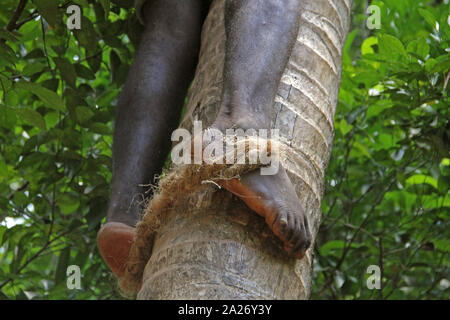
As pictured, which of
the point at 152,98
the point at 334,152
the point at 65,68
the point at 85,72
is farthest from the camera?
the point at 334,152

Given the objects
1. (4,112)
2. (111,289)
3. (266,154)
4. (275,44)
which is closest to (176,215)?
(266,154)

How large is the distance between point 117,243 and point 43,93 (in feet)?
2.34

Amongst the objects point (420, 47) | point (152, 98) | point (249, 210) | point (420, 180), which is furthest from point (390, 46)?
point (249, 210)

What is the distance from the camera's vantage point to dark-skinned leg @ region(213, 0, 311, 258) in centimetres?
169

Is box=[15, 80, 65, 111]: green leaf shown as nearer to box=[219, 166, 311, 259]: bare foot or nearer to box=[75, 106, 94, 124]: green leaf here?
box=[75, 106, 94, 124]: green leaf

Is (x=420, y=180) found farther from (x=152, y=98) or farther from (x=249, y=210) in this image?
(x=249, y=210)

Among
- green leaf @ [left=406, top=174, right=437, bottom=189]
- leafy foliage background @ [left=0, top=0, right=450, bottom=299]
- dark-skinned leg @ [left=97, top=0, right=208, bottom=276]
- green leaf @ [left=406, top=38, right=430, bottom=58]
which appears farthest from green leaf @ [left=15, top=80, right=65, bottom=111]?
green leaf @ [left=406, top=174, right=437, bottom=189]

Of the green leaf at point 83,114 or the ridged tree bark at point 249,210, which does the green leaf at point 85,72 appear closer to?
the green leaf at point 83,114

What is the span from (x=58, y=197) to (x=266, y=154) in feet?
7.02

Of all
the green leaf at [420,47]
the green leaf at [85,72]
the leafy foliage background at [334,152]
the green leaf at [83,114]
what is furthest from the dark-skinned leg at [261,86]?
the green leaf at [85,72]

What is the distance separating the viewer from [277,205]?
168 cm

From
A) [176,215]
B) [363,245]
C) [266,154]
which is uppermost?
[363,245]
